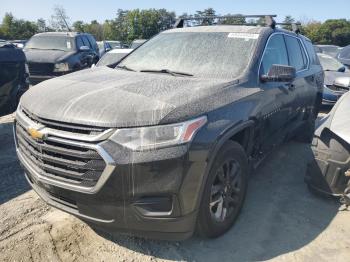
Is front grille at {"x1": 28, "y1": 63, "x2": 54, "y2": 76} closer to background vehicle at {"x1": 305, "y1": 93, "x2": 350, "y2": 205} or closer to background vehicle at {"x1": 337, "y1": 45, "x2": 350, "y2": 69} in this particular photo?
background vehicle at {"x1": 337, "y1": 45, "x2": 350, "y2": 69}

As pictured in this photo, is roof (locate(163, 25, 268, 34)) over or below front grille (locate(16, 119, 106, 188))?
over

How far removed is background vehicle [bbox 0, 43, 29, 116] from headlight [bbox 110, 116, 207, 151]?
11.9 ft

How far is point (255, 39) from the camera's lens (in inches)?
148

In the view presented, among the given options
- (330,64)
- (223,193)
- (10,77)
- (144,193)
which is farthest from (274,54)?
(330,64)

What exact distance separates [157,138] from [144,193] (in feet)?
1.26

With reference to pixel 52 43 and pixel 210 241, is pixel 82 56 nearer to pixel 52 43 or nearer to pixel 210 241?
pixel 52 43

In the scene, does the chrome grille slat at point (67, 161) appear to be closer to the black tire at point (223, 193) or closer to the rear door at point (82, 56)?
the black tire at point (223, 193)

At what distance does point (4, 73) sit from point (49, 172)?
3234mm

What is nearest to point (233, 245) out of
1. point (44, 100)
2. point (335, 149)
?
point (335, 149)

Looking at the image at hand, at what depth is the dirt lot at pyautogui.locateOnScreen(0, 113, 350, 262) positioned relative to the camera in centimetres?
296

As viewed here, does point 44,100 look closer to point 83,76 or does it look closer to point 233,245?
point 83,76

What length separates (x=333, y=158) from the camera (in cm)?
364

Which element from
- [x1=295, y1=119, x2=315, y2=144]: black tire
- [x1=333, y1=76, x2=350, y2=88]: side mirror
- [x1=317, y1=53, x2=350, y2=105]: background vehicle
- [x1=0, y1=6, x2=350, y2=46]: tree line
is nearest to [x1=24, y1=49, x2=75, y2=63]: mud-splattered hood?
[x1=295, y1=119, x2=315, y2=144]: black tire

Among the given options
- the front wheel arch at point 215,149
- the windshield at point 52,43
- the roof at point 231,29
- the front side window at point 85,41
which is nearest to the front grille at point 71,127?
the front wheel arch at point 215,149
